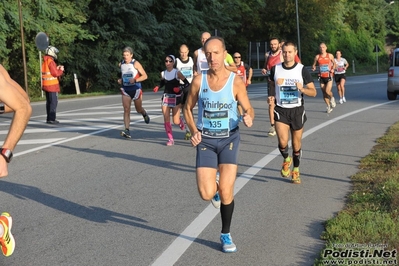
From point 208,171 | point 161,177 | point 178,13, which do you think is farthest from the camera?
point 178,13

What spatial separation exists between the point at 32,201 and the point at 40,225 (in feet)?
4.30

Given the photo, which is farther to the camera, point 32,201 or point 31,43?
point 31,43

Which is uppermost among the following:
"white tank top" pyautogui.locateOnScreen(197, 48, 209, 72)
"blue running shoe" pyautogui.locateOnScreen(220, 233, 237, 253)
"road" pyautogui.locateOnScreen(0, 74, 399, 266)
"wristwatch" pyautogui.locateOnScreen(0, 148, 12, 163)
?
"white tank top" pyautogui.locateOnScreen(197, 48, 209, 72)

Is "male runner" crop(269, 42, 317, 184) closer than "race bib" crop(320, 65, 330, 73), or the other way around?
"male runner" crop(269, 42, 317, 184)

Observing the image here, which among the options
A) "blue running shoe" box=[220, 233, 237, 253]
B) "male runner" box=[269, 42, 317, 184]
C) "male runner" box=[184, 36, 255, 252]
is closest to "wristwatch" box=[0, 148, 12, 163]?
"male runner" box=[184, 36, 255, 252]

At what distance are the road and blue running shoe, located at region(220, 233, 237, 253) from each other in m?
0.06

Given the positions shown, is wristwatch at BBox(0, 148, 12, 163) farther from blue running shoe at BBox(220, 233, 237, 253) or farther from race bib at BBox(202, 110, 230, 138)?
race bib at BBox(202, 110, 230, 138)

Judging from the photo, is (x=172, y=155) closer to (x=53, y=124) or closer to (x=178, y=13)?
(x=53, y=124)

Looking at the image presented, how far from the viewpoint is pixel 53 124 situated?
17500mm

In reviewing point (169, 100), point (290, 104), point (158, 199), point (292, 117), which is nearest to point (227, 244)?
point (158, 199)

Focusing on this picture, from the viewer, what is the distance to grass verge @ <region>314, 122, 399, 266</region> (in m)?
5.57

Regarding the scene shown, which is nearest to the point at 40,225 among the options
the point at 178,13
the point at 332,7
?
the point at 178,13

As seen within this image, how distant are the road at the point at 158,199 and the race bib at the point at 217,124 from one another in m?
0.97

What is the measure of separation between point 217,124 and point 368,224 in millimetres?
1653
